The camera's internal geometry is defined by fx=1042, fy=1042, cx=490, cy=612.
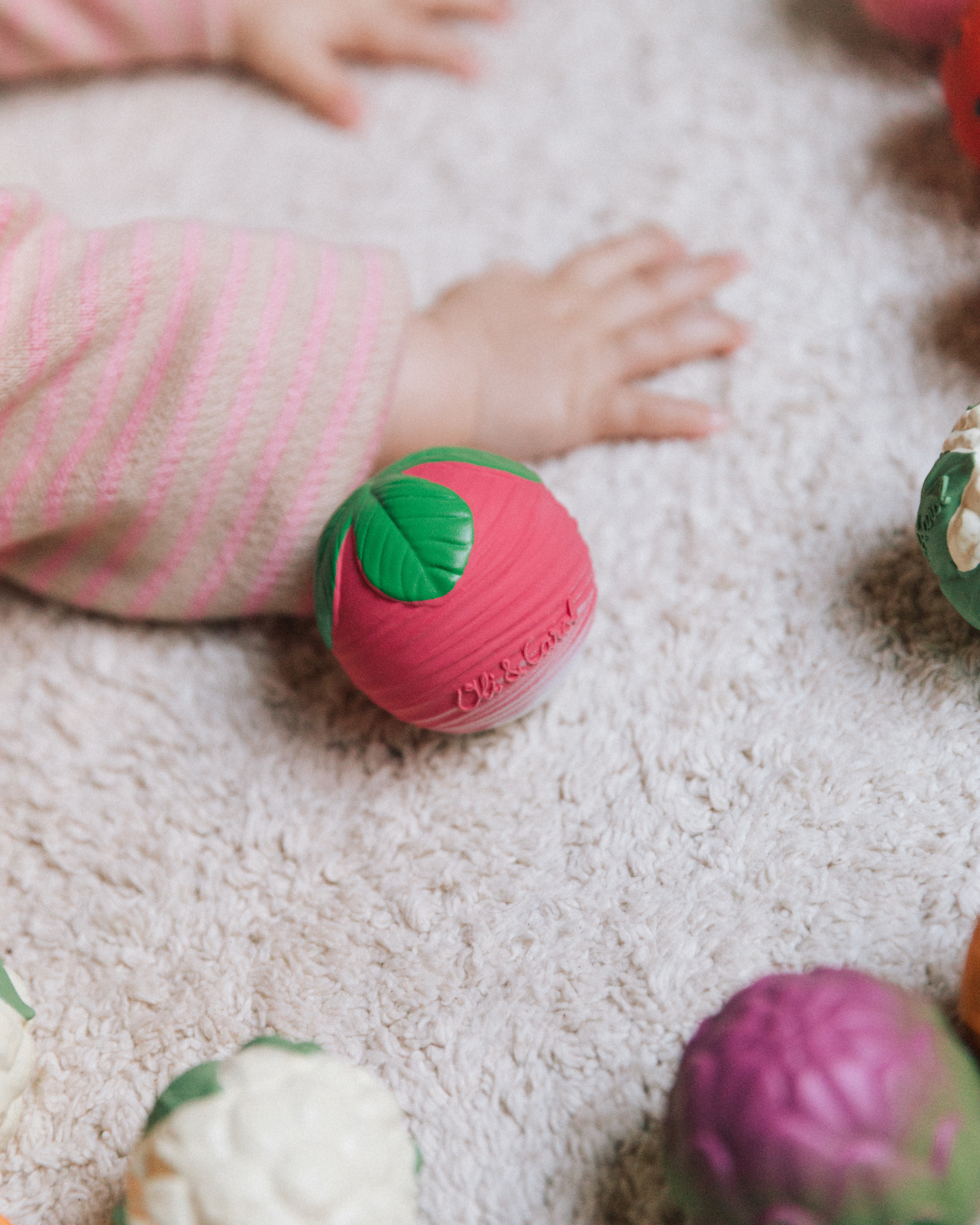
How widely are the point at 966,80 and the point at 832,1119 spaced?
0.57 m

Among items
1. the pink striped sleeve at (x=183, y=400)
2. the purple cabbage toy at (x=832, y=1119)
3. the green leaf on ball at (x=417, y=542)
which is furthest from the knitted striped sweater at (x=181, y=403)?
the purple cabbage toy at (x=832, y=1119)

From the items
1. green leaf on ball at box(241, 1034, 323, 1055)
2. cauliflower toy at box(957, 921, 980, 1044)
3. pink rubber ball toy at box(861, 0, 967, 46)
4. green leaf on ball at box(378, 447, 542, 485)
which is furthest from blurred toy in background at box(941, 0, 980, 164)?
green leaf on ball at box(241, 1034, 323, 1055)

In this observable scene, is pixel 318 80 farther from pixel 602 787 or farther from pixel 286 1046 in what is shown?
pixel 286 1046

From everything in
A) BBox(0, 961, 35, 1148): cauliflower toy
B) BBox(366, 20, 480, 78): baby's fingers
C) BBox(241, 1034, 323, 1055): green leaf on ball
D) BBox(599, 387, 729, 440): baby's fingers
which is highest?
BBox(366, 20, 480, 78): baby's fingers

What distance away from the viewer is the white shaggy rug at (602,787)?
1.61 ft

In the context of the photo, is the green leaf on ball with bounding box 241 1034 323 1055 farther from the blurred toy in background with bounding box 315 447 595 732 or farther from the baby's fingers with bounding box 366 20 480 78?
the baby's fingers with bounding box 366 20 480 78

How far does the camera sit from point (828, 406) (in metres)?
0.64

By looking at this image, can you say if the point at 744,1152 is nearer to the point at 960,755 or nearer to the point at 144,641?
the point at 960,755

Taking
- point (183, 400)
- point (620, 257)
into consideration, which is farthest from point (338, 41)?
point (183, 400)

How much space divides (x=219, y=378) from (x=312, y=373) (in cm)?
5

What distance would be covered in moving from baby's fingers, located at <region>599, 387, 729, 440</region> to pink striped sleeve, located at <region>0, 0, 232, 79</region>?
0.46m

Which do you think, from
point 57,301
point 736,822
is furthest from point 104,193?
point 736,822

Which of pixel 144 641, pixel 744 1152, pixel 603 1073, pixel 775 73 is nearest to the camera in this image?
pixel 744 1152

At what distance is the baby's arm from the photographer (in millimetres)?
788
